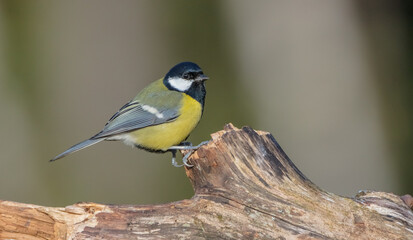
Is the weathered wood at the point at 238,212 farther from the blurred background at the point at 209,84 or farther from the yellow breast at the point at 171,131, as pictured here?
the blurred background at the point at 209,84

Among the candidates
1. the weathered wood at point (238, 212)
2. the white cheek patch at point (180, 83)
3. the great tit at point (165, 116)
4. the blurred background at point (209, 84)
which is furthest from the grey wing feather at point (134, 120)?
the blurred background at point (209, 84)

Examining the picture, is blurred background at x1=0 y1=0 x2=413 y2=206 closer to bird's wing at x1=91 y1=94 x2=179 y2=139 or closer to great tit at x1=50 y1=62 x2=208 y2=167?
great tit at x1=50 y1=62 x2=208 y2=167

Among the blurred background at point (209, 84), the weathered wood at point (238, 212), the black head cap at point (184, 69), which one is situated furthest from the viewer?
the blurred background at point (209, 84)

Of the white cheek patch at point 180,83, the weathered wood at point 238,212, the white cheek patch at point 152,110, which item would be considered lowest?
the weathered wood at point 238,212

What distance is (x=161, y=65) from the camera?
557 cm

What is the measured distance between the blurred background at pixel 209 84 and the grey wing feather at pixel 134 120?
190 cm

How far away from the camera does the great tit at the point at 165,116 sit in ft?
10.6

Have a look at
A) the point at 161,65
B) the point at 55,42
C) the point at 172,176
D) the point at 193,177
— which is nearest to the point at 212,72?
the point at 161,65

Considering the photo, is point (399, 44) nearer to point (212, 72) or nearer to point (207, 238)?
point (212, 72)

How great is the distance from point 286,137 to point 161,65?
1566 millimetres

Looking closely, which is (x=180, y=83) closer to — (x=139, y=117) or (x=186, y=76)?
(x=186, y=76)

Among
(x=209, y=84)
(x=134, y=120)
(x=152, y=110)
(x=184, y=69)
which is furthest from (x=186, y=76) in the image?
(x=209, y=84)

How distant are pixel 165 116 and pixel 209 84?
8.21 ft

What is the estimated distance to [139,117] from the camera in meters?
3.29
